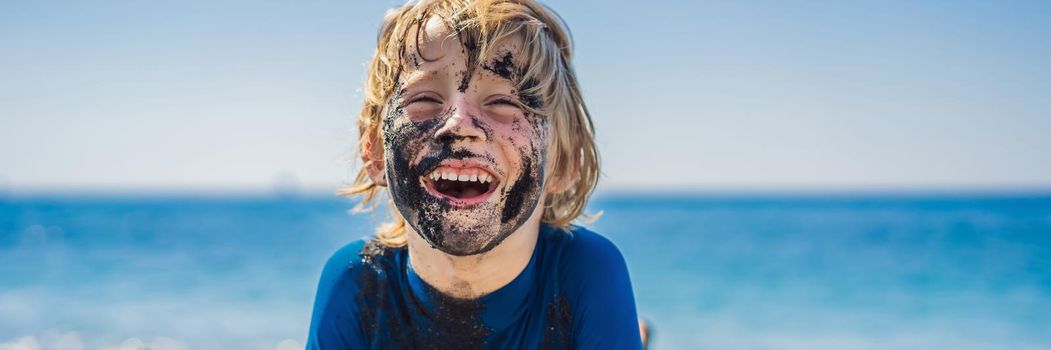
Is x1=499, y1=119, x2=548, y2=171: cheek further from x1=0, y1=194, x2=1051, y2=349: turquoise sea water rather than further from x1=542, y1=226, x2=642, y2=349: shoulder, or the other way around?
x1=0, y1=194, x2=1051, y2=349: turquoise sea water

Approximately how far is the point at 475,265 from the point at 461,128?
1.77 ft

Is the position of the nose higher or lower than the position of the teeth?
higher

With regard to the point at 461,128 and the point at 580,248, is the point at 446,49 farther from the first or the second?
the point at 580,248

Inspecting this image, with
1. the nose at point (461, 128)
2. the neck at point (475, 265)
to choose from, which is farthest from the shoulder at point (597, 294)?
the nose at point (461, 128)

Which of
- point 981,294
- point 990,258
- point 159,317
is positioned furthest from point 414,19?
point 990,258

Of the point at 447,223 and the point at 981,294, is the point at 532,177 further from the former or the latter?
the point at 981,294

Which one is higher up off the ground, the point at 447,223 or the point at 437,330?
the point at 447,223

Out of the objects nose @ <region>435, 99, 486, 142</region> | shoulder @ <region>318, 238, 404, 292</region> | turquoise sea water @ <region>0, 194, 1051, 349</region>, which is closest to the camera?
nose @ <region>435, 99, 486, 142</region>

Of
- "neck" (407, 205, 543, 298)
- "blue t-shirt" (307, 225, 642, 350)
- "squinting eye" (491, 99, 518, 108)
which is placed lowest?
"blue t-shirt" (307, 225, 642, 350)

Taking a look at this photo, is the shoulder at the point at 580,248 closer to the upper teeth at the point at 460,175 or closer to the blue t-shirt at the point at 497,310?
the blue t-shirt at the point at 497,310

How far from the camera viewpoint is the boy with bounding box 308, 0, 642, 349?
2260 mm

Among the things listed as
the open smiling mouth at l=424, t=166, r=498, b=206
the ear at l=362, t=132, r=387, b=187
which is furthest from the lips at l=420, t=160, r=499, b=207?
the ear at l=362, t=132, r=387, b=187

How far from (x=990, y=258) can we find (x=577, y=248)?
51.6ft

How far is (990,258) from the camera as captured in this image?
52.2ft
